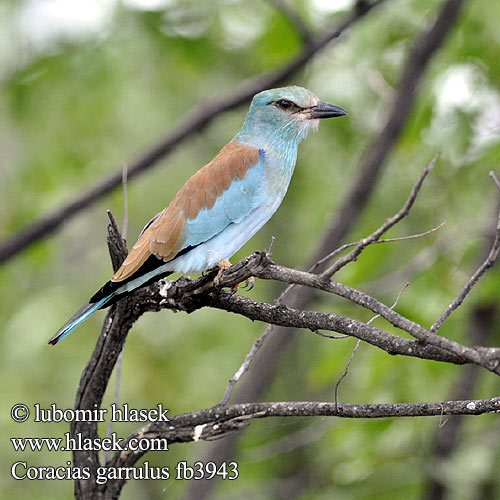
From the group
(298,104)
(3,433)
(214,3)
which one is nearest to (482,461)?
(298,104)

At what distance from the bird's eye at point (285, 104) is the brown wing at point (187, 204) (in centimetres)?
26

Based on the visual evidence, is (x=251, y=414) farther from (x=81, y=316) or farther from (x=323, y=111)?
(x=323, y=111)

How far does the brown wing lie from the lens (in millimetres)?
2896

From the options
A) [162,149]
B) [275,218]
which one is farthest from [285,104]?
[275,218]

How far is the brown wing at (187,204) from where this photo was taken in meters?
2.90

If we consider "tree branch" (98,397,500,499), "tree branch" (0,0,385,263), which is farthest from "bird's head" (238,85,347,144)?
"tree branch" (0,0,385,263)

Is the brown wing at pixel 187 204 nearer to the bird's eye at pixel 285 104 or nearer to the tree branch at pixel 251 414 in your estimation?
the bird's eye at pixel 285 104

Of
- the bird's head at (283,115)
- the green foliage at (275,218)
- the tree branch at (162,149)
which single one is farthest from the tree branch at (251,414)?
the tree branch at (162,149)

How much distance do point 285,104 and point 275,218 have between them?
5.16 meters

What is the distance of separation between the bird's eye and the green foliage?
1342mm

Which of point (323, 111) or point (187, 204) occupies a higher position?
point (323, 111)

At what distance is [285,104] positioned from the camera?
3.46 metres

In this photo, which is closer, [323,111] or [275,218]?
[323,111]

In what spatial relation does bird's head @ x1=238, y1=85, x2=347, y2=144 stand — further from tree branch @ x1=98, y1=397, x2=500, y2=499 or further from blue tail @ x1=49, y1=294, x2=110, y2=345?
tree branch @ x1=98, y1=397, x2=500, y2=499
